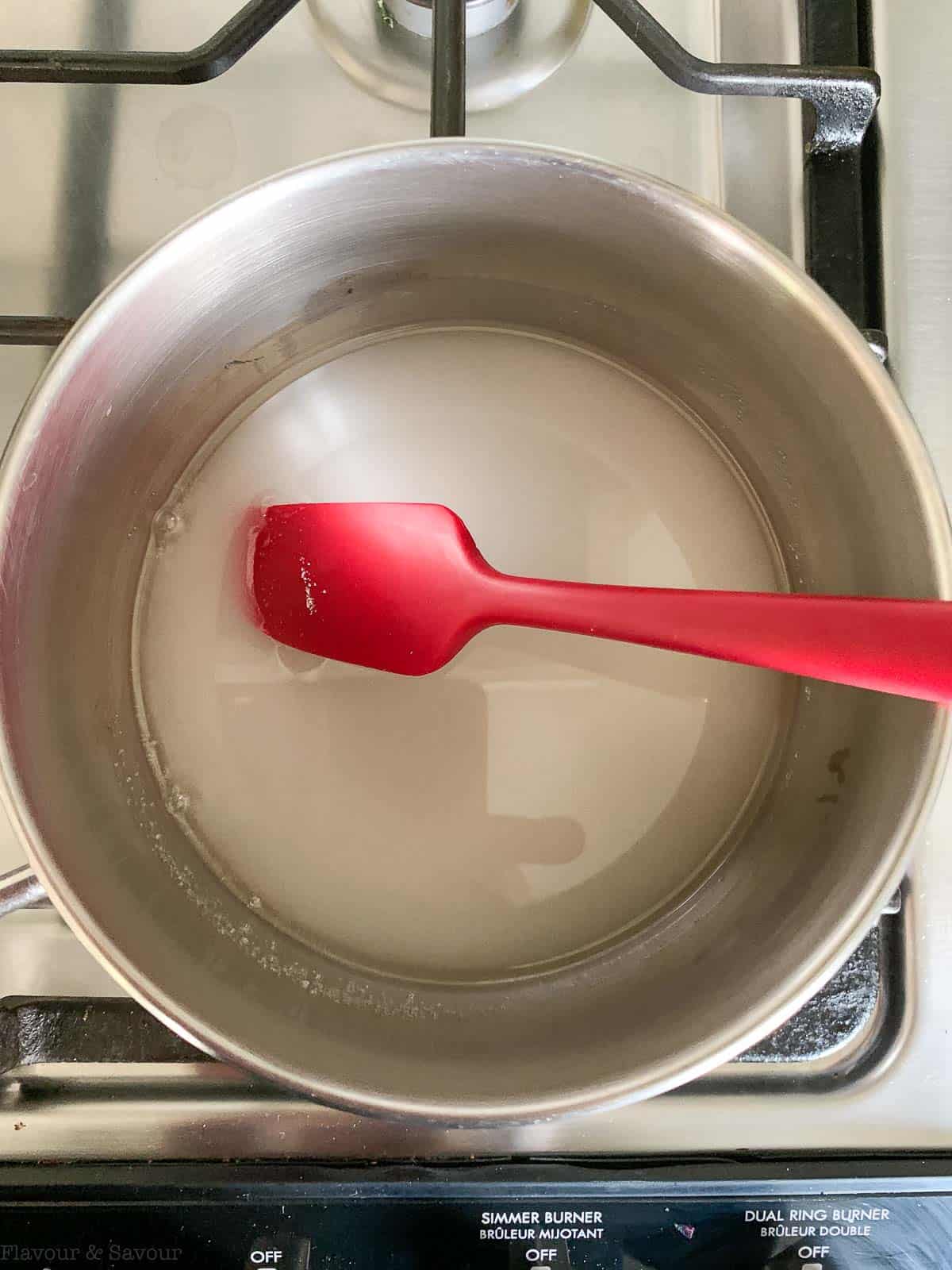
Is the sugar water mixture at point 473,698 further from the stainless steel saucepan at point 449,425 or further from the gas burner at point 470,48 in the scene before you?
the gas burner at point 470,48

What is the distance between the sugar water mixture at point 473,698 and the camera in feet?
1.88

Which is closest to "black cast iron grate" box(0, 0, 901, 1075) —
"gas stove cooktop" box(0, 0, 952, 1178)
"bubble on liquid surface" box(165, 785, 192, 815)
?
"gas stove cooktop" box(0, 0, 952, 1178)

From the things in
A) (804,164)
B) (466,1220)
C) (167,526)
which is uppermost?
(804,164)

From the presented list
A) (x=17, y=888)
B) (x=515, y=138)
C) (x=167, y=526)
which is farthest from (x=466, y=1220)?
(x=515, y=138)

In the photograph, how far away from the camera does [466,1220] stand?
0.48 meters

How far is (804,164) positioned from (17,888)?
54cm

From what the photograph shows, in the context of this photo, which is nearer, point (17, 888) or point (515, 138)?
point (17, 888)

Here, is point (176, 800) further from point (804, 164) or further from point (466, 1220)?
point (804, 164)

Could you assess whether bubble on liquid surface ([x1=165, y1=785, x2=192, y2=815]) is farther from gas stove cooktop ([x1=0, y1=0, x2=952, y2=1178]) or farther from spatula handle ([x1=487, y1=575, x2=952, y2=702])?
spatula handle ([x1=487, y1=575, x2=952, y2=702])

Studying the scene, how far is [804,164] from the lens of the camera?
1.77 ft

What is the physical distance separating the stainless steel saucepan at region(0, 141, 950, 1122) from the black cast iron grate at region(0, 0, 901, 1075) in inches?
2.2

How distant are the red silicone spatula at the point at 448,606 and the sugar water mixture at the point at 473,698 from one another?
0.04 m

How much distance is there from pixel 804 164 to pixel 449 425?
0.80 ft

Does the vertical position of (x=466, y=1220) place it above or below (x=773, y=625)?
below
